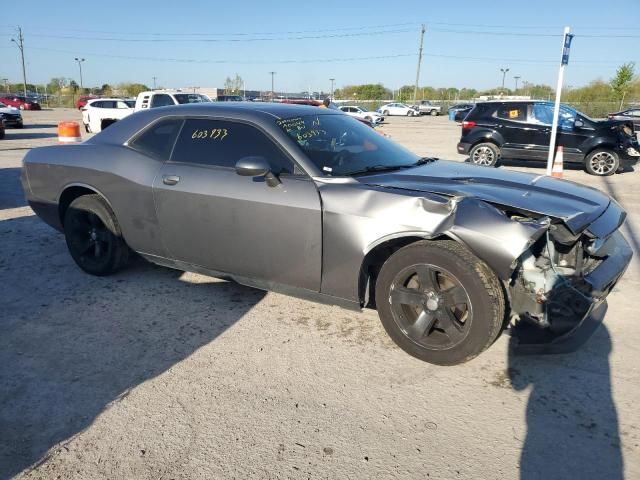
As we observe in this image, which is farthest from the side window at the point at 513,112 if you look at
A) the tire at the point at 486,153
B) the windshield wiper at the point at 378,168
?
the windshield wiper at the point at 378,168

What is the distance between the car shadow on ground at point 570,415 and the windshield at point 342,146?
1593 millimetres

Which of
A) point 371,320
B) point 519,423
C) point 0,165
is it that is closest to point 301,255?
point 371,320

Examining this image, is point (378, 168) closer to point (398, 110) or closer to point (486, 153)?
point (486, 153)

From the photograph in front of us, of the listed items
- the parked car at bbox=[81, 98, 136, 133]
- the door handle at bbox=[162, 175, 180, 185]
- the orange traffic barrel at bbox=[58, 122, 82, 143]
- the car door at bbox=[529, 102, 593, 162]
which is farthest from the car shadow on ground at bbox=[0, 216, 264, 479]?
the parked car at bbox=[81, 98, 136, 133]

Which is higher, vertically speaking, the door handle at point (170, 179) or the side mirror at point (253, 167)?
the side mirror at point (253, 167)

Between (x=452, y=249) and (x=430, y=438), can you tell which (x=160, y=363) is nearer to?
(x=430, y=438)

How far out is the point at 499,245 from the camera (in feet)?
8.86

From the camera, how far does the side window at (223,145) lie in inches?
137

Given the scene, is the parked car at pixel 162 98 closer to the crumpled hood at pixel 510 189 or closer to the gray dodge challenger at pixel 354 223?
the gray dodge challenger at pixel 354 223

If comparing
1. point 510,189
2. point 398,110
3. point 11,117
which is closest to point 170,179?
point 510,189

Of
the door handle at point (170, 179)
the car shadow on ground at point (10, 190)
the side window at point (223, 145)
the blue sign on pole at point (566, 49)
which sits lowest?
the car shadow on ground at point (10, 190)

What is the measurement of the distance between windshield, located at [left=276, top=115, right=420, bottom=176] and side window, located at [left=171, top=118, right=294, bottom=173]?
19cm

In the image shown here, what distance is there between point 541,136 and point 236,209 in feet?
33.3

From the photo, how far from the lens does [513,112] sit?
11820 mm
